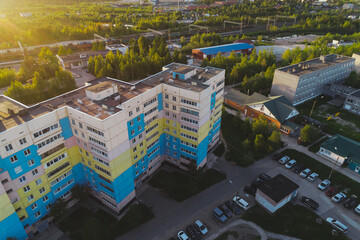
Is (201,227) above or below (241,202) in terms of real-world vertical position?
below

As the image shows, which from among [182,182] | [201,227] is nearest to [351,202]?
[201,227]

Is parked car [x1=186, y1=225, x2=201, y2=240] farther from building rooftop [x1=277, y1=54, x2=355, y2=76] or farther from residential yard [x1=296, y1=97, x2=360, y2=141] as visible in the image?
building rooftop [x1=277, y1=54, x2=355, y2=76]

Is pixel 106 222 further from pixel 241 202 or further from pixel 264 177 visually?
pixel 264 177

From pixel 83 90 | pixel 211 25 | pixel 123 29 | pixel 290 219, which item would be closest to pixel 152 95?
pixel 83 90

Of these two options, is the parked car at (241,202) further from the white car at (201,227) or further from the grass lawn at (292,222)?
the white car at (201,227)

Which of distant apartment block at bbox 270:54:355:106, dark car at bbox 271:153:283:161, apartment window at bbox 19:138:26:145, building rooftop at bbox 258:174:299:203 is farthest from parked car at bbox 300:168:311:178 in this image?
apartment window at bbox 19:138:26:145

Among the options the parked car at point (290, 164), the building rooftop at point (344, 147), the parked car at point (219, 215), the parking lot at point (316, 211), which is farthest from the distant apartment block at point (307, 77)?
the parked car at point (219, 215)
